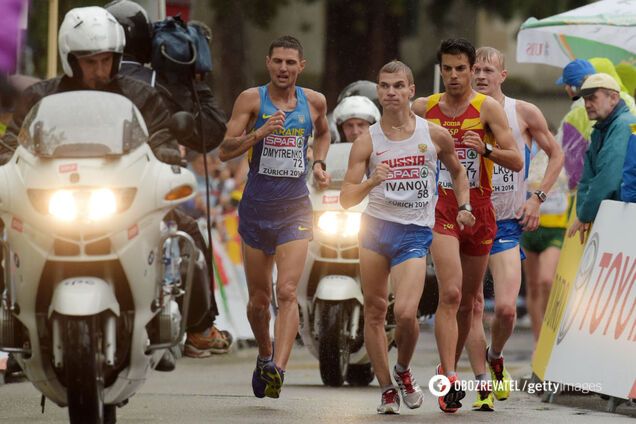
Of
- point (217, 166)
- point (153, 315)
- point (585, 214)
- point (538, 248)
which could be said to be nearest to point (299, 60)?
point (585, 214)

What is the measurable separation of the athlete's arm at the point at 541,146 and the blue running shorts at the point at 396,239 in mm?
991

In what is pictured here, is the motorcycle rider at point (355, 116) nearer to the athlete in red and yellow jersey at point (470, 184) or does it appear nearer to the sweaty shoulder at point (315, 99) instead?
the sweaty shoulder at point (315, 99)

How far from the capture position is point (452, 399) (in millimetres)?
10828

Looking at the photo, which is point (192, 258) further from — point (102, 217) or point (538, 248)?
point (538, 248)

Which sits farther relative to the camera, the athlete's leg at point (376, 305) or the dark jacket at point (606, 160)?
the dark jacket at point (606, 160)

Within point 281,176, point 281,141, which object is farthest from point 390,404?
point 281,141

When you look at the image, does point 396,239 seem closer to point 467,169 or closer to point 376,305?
point 376,305

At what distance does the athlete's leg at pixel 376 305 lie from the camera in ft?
35.9

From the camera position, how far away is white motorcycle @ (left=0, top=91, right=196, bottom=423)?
8.86m

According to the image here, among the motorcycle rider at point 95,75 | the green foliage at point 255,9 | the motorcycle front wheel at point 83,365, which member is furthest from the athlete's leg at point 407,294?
the green foliage at point 255,9

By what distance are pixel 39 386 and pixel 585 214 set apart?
4.03 m

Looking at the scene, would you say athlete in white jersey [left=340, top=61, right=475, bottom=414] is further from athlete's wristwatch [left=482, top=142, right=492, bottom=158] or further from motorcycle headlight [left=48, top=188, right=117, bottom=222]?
motorcycle headlight [left=48, top=188, right=117, bottom=222]

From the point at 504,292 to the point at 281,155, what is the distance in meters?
1.54

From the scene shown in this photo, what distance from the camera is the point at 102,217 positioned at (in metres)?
8.95
